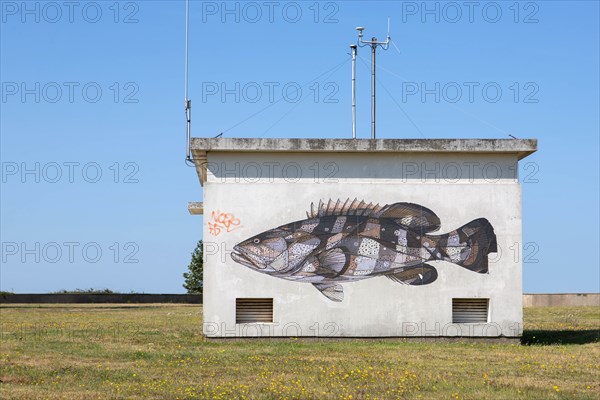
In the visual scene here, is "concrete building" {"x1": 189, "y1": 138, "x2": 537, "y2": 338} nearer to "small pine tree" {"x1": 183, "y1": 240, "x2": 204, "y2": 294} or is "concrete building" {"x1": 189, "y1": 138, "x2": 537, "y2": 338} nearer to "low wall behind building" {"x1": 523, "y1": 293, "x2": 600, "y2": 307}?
"low wall behind building" {"x1": 523, "y1": 293, "x2": 600, "y2": 307}

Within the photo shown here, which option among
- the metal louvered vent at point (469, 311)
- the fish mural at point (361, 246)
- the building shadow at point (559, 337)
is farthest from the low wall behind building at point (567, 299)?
the fish mural at point (361, 246)

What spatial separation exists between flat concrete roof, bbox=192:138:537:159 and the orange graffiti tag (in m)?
1.83

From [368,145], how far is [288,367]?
26.4 feet

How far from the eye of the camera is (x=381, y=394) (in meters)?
17.7

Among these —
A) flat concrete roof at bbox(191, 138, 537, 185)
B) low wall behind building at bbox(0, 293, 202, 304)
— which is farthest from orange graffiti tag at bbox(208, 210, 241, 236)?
low wall behind building at bbox(0, 293, 202, 304)

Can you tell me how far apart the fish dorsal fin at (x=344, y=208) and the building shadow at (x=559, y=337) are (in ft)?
19.9

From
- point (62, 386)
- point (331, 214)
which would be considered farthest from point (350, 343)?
point (62, 386)

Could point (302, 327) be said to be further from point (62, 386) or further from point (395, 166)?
point (62, 386)

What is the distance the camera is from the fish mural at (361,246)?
27094 mm

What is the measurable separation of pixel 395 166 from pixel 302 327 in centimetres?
529

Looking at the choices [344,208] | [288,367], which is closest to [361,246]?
[344,208]

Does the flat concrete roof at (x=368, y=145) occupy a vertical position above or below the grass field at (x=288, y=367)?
above

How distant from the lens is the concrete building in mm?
27016

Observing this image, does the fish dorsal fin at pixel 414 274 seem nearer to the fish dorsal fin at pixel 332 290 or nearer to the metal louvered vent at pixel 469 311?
the metal louvered vent at pixel 469 311
